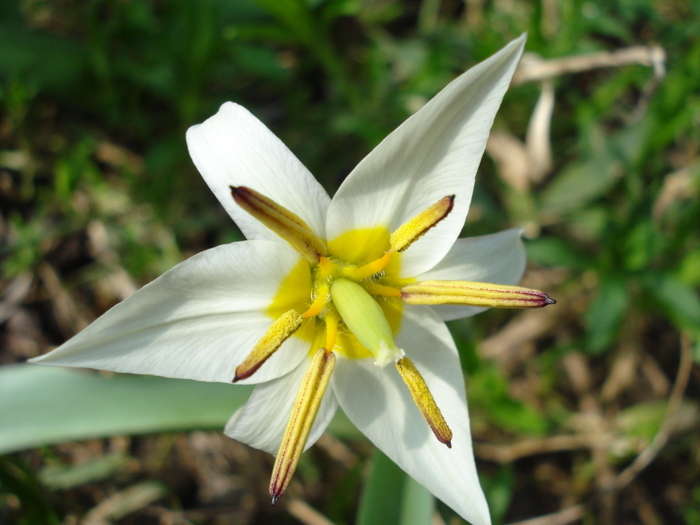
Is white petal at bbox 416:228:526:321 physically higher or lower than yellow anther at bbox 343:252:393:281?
lower

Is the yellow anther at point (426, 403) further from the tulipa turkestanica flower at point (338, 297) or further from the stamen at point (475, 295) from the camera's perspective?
the stamen at point (475, 295)

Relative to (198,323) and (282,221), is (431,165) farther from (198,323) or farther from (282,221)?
(198,323)

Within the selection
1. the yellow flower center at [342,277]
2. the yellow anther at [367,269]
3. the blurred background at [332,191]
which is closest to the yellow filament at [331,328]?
the yellow flower center at [342,277]

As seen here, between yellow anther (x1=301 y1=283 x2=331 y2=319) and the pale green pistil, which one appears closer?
the pale green pistil

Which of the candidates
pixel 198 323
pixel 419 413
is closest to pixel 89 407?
pixel 198 323

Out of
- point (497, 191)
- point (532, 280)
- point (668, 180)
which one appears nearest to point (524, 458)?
point (532, 280)

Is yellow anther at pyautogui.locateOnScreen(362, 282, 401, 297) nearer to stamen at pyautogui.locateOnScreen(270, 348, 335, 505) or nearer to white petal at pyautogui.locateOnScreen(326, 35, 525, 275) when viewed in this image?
white petal at pyautogui.locateOnScreen(326, 35, 525, 275)

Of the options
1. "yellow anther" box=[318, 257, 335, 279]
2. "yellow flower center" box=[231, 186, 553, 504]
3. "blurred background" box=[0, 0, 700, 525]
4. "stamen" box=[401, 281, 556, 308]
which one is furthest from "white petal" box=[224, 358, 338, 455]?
"blurred background" box=[0, 0, 700, 525]

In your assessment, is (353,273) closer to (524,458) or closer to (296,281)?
(296,281)
